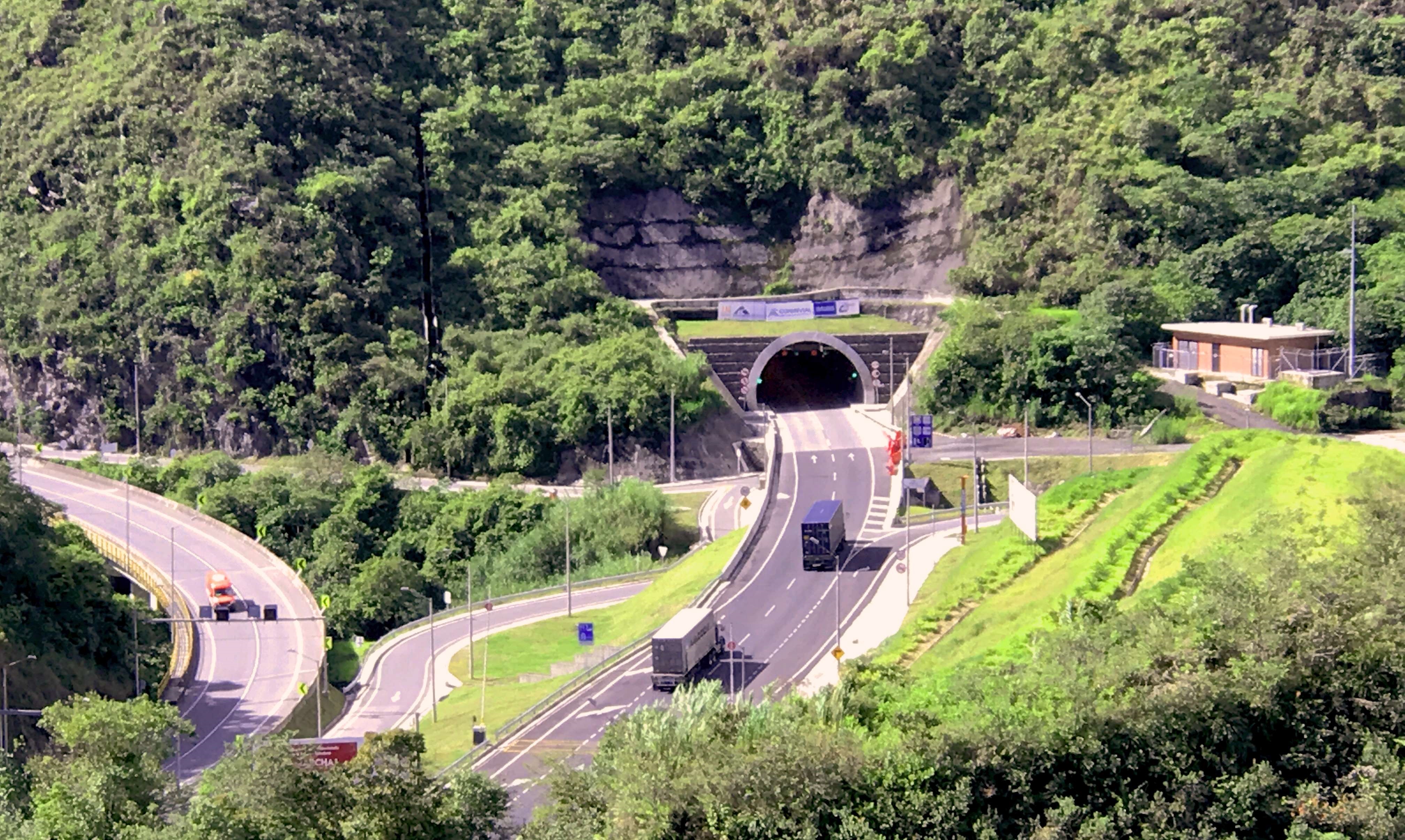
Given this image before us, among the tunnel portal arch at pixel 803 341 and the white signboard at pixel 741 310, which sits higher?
the white signboard at pixel 741 310

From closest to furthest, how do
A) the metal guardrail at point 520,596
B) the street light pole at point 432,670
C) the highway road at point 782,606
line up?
1. the highway road at point 782,606
2. the street light pole at point 432,670
3. the metal guardrail at point 520,596

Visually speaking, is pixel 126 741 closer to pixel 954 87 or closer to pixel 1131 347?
pixel 1131 347

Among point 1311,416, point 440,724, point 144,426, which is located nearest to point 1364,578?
point 440,724

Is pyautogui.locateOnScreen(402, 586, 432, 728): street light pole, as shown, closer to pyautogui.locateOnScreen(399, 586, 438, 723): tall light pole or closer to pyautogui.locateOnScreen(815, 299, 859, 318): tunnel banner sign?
pyautogui.locateOnScreen(399, 586, 438, 723): tall light pole

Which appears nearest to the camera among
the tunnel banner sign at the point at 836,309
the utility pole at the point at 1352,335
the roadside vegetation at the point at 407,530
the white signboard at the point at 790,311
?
the roadside vegetation at the point at 407,530

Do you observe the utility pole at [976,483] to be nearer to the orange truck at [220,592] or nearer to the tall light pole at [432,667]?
the tall light pole at [432,667]

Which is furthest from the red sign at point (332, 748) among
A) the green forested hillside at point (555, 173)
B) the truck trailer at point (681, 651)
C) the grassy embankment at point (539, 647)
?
the green forested hillside at point (555, 173)

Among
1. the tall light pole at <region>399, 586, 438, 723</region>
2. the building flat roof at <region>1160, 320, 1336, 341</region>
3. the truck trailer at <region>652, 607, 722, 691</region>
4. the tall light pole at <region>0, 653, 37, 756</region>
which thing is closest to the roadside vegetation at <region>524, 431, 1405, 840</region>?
the truck trailer at <region>652, 607, 722, 691</region>

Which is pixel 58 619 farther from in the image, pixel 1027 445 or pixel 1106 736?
pixel 1106 736
